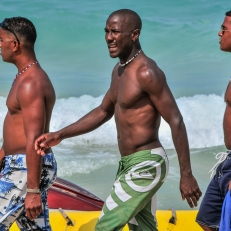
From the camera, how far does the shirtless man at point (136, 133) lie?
4.03 metres

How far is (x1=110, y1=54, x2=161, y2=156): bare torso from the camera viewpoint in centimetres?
411

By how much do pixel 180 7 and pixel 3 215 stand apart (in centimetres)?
1626

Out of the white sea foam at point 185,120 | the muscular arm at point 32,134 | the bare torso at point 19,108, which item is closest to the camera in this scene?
the muscular arm at point 32,134

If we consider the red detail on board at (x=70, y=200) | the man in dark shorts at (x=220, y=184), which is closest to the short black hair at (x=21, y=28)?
the man in dark shorts at (x=220, y=184)

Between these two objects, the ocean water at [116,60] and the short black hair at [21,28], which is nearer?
the short black hair at [21,28]

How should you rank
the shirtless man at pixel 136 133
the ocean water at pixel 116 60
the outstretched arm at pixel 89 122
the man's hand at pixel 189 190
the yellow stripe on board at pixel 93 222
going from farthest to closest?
the ocean water at pixel 116 60 → the yellow stripe on board at pixel 93 222 → the outstretched arm at pixel 89 122 → the shirtless man at pixel 136 133 → the man's hand at pixel 189 190

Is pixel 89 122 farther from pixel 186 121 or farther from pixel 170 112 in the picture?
pixel 186 121

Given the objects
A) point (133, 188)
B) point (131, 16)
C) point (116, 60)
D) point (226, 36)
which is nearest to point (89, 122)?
point (133, 188)

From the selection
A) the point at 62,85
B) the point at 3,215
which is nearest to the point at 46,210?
the point at 3,215

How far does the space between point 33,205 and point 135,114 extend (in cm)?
81

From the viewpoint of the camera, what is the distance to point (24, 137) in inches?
169

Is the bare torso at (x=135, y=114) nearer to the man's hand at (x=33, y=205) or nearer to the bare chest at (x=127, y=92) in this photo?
the bare chest at (x=127, y=92)

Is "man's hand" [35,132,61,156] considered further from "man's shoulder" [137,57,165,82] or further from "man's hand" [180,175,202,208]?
"man's hand" [180,175,202,208]

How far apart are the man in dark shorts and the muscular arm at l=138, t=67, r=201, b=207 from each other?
1.62 ft
